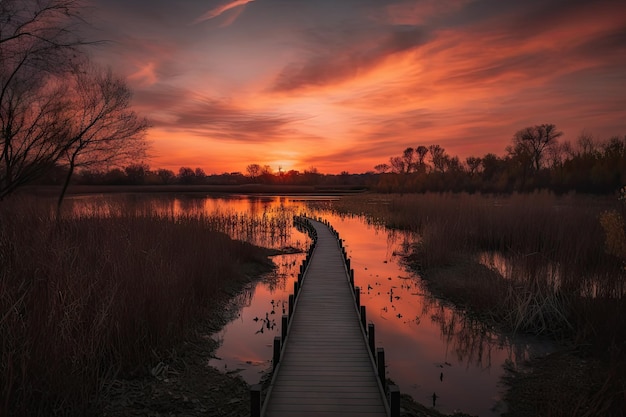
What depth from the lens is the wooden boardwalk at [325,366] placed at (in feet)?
17.9

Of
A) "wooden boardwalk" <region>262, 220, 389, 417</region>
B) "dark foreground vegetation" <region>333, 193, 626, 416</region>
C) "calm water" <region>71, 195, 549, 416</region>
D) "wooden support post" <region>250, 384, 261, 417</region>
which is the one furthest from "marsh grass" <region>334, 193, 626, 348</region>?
"wooden support post" <region>250, 384, 261, 417</region>

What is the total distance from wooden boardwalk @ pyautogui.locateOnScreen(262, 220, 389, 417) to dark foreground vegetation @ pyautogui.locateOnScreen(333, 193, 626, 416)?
97.9 inches

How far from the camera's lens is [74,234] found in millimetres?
11602

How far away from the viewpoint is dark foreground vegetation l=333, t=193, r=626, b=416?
617 cm

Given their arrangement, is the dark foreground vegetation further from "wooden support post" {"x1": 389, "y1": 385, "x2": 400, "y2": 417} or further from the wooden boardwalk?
the wooden boardwalk

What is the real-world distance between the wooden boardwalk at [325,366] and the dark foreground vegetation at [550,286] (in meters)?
2.49

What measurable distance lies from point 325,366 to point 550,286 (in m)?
6.51

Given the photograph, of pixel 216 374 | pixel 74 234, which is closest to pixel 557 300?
pixel 216 374

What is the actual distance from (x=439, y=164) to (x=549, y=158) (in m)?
17.6

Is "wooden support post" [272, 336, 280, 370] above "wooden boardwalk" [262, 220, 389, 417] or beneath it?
above

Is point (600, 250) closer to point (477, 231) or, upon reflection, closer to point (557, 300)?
point (557, 300)

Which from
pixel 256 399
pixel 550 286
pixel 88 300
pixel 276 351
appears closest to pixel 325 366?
pixel 276 351

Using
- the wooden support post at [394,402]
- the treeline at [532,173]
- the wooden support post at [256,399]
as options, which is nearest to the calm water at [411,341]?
the wooden support post at [394,402]

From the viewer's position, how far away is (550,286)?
9.50 metres
